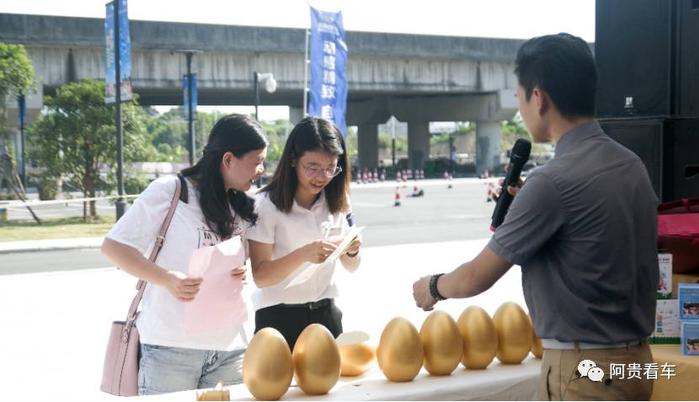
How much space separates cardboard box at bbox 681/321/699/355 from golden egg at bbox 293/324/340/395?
51.6 inches

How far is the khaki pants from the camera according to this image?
7.48ft

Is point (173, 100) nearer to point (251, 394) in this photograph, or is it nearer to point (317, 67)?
point (317, 67)

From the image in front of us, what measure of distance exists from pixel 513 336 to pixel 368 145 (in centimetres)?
4953

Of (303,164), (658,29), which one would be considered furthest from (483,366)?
(658,29)

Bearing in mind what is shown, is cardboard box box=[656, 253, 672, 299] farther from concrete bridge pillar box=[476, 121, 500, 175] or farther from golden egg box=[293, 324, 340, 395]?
concrete bridge pillar box=[476, 121, 500, 175]

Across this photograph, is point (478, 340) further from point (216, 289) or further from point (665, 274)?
point (216, 289)

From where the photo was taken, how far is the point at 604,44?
4.80m

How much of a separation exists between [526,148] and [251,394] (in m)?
1.20

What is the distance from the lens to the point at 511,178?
275cm

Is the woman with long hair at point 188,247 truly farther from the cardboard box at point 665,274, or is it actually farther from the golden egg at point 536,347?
the cardboard box at point 665,274

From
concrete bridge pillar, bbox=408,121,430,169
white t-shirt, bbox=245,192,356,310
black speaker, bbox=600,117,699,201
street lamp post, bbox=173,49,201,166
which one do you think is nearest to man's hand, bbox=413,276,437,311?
white t-shirt, bbox=245,192,356,310

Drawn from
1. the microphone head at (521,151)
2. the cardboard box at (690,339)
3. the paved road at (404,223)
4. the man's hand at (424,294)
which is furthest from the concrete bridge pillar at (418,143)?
the man's hand at (424,294)

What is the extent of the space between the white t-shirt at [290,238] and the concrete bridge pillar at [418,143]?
1793 inches

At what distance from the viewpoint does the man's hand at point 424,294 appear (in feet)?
8.30
